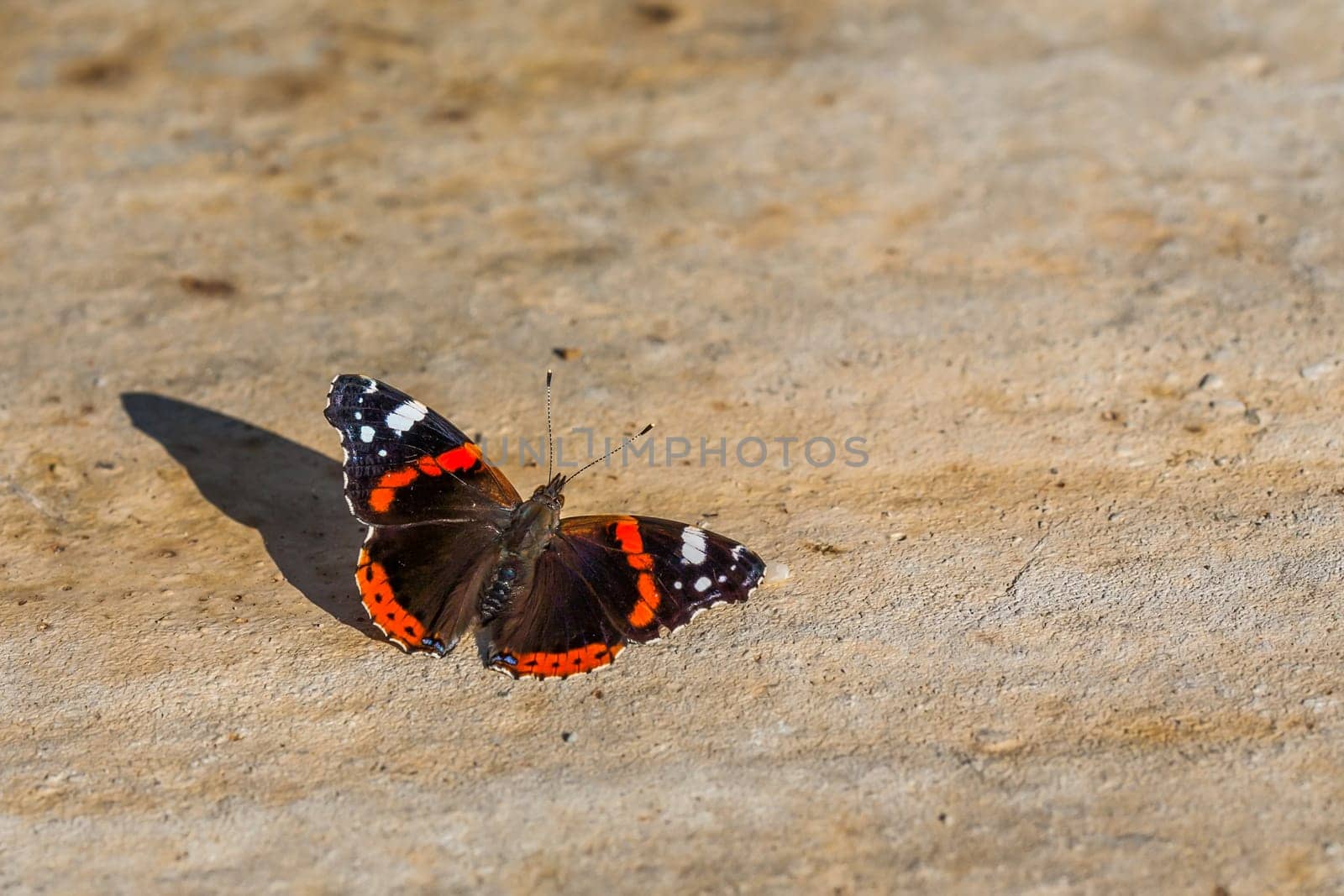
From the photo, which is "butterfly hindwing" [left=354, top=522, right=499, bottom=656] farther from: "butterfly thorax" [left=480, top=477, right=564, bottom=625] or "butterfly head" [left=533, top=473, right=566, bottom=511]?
"butterfly head" [left=533, top=473, right=566, bottom=511]

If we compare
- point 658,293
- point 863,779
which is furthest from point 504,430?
point 863,779

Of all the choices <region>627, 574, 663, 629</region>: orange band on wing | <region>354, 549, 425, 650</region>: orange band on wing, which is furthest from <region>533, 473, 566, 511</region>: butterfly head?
<region>354, 549, 425, 650</region>: orange band on wing

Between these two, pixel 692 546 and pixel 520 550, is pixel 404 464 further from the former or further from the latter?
pixel 692 546

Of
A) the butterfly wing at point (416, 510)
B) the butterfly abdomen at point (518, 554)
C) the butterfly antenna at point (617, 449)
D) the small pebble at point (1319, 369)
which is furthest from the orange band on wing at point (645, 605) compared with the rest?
the small pebble at point (1319, 369)

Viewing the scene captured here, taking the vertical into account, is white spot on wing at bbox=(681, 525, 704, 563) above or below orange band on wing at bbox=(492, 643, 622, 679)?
above

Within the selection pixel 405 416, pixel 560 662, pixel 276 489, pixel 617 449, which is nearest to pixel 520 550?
pixel 560 662

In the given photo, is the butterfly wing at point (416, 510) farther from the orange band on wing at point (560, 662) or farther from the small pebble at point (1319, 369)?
the small pebble at point (1319, 369)

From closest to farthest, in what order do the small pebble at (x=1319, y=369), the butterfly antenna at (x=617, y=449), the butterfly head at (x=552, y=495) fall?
the butterfly head at (x=552, y=495) → the butterfly antenna at (x=617, y=449) → the small pebble at (x=1319, y=369)
